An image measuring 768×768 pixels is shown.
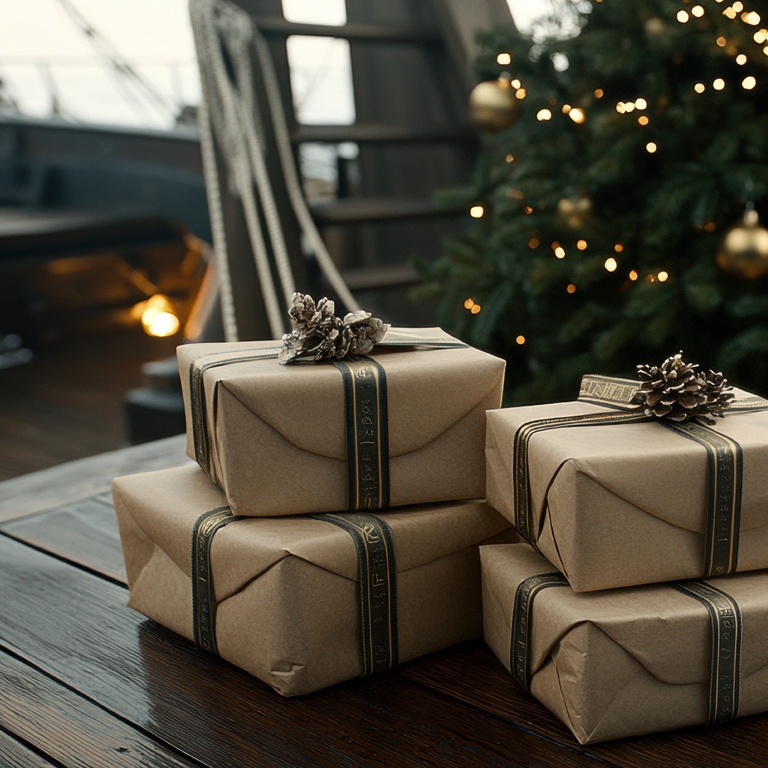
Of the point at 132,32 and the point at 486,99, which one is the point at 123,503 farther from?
the point at 132,32

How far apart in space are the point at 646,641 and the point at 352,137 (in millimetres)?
1965

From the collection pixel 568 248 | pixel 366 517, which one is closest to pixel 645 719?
pixel 366 517

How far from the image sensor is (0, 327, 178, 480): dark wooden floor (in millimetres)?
3199

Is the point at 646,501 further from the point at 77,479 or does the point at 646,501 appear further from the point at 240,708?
the point at 77,479

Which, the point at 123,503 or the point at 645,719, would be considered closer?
the point at 645,719

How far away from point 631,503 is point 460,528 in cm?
17

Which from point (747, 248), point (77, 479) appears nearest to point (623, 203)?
point (747, 248)

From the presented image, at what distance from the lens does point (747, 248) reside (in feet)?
4.75

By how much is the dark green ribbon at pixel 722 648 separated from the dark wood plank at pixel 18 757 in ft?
1.50

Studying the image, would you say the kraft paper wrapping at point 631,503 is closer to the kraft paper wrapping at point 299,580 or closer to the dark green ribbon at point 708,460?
the dark green ribbon at point 708,460

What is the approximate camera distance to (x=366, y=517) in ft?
2.22

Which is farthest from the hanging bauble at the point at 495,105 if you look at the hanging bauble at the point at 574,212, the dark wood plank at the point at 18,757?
the dark wood plank at the point at 18,757

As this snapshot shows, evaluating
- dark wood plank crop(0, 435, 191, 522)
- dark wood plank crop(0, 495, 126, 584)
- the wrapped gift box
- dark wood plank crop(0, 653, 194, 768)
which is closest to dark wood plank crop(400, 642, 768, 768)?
the wrapped gift box

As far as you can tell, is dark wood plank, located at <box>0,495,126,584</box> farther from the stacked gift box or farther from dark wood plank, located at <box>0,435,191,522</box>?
the stacked gift box
